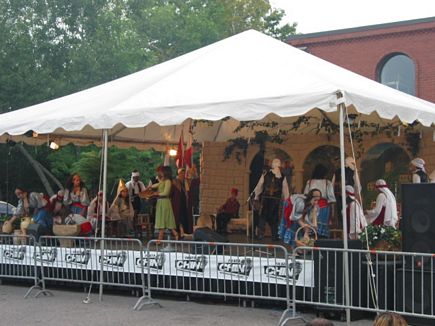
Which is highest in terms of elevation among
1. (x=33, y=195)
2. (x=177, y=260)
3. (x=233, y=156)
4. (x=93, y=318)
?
(x=233, y=156)

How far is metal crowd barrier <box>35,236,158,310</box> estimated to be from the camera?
1127cm

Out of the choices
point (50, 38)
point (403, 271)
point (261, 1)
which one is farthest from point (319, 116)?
point (261, 1)

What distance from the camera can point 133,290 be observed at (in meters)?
11.7

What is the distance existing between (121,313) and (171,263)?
121cm

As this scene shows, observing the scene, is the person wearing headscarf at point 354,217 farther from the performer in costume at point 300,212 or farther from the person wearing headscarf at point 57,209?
the person wearing headscarf at point 57,209

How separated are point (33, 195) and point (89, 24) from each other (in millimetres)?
22576

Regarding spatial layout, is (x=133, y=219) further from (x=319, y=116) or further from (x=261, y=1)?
(x=261, y=1)

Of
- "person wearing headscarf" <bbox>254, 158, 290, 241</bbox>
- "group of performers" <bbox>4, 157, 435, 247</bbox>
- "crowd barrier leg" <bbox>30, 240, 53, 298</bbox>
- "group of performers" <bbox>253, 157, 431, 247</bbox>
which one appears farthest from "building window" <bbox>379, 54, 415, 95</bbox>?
"crowd barrier leg" <bbox>30, 240, 53, 298</bbox>

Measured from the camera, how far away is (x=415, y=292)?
8719 mm

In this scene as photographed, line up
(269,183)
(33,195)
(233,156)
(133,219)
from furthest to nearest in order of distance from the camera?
(233,156), (133,219), (269,183), (33,195)

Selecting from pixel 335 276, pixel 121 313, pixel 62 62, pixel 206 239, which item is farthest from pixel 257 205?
pixel 62 62

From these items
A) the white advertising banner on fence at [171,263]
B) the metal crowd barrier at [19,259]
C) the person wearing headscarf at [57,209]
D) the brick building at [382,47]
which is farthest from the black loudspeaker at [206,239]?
the brick building at [382,47]

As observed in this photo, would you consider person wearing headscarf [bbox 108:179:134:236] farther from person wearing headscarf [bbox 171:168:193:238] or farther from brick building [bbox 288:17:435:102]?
brick building [bbox 288:17:435:102]

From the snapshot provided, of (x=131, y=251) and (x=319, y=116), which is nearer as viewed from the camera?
(x=131, y=251)
